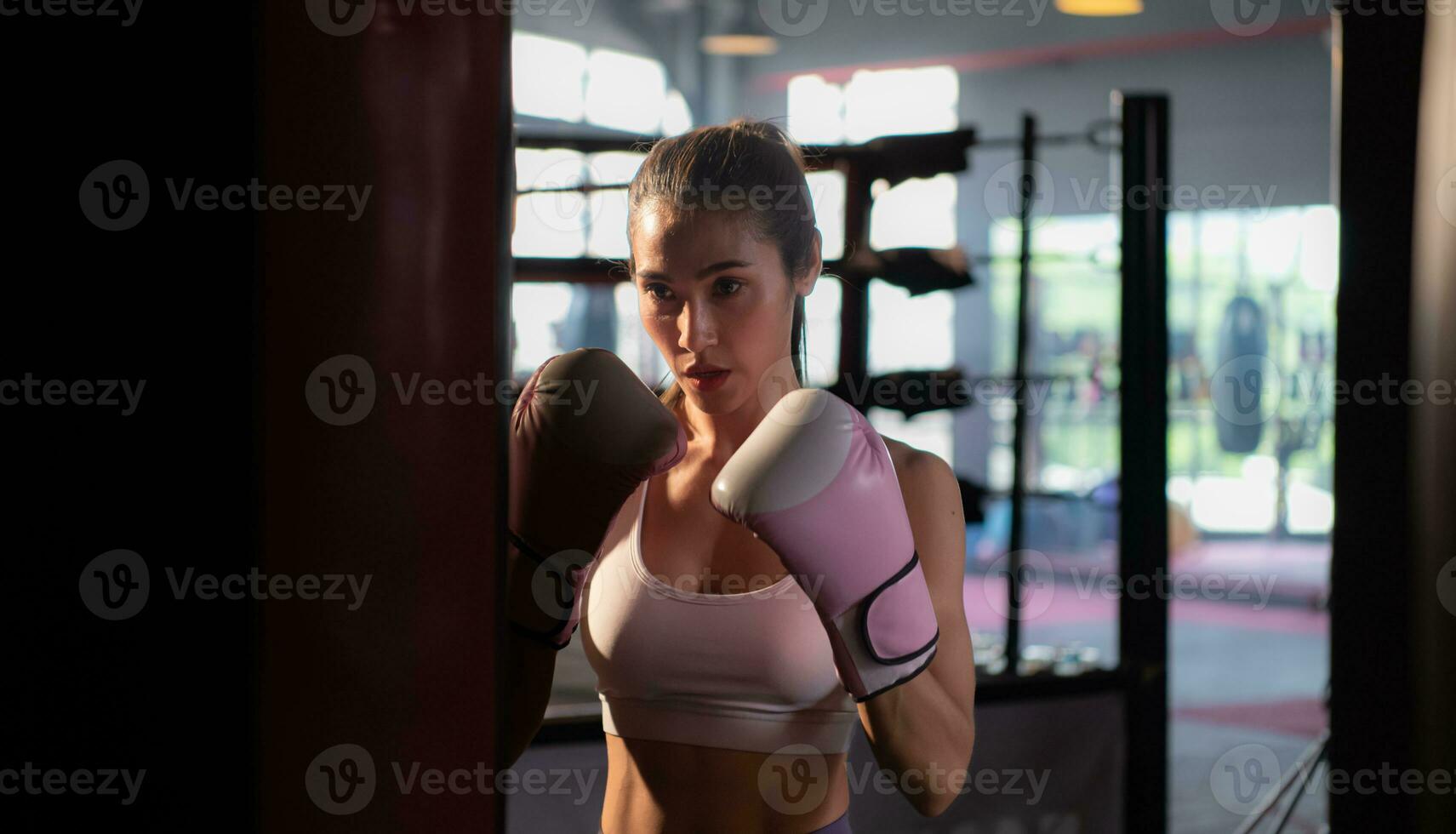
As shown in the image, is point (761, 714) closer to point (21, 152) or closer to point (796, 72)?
point (21, 152)

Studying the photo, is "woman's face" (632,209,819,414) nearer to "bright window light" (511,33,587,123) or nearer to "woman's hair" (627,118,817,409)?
"woman's hair" (627,118,817,409)

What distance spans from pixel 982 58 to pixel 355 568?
28.3 feet

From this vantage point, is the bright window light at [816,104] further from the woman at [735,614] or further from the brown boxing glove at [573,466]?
the brown boxing glove at [573,466]

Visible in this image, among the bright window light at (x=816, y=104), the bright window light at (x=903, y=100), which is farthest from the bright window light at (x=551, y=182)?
the bright window light at (x=903, y=100)

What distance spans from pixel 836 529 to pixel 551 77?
7.21 meters

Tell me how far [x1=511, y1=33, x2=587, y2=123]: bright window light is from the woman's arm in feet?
21.8

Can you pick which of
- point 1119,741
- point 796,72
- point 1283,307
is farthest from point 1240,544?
point 1119,741

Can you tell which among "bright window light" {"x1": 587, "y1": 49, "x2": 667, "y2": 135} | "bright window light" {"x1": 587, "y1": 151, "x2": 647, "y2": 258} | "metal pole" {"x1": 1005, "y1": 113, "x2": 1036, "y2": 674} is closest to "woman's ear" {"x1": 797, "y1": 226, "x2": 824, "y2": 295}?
"metal pole" {"x1": 1005, "y1": 113, "x2": 1036, "y2": 674}

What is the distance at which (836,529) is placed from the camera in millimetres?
893

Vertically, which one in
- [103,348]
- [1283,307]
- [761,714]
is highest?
[1283,307]

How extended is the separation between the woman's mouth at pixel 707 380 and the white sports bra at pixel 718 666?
0.56 feet

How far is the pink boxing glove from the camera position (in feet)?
2.89

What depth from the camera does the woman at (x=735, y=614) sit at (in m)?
1.00

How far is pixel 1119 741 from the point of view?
2.26 metres
